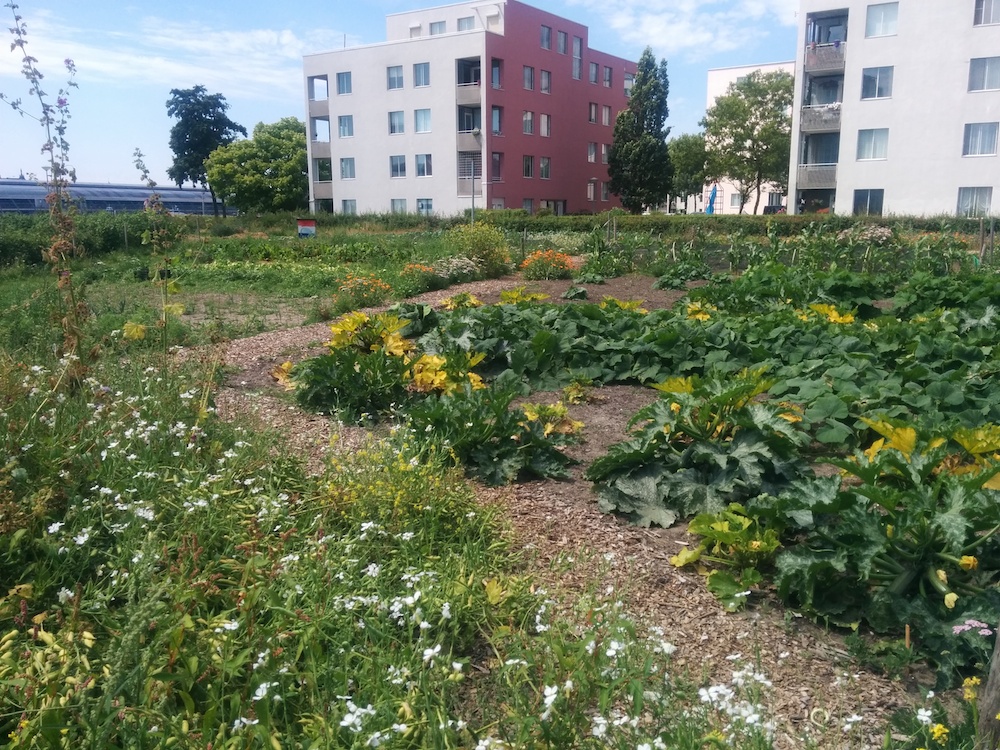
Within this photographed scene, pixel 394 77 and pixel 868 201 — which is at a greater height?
pixel 394 77

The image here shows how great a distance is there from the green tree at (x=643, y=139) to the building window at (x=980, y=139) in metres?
16.6

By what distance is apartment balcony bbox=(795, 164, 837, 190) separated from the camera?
34094 mm

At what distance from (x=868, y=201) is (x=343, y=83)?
27.9 metres

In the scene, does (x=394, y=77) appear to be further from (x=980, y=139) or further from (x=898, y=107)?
(x=980, y=139)

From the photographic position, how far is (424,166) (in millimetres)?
42656

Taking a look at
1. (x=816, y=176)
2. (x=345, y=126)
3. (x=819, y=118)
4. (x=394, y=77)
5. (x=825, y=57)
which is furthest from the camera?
(x=345, y=126)

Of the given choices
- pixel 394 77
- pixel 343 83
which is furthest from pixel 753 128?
pixel 343 83

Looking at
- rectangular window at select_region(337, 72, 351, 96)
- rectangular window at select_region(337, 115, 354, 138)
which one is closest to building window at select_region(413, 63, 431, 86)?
rectangular window at select_region(337, 72, 351, 96)

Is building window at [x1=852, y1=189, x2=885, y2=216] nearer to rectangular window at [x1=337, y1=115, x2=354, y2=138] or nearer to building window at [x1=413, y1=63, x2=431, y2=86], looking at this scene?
building window at [x1=413, y1=63, x2=431, y2=86]

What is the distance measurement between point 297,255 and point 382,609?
18659mm

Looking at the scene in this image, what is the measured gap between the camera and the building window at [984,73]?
3002cm

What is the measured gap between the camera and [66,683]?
234cm

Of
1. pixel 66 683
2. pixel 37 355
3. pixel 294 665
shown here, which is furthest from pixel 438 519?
pixel 37 355

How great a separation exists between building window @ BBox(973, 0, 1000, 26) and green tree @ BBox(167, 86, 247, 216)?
1843 inches
